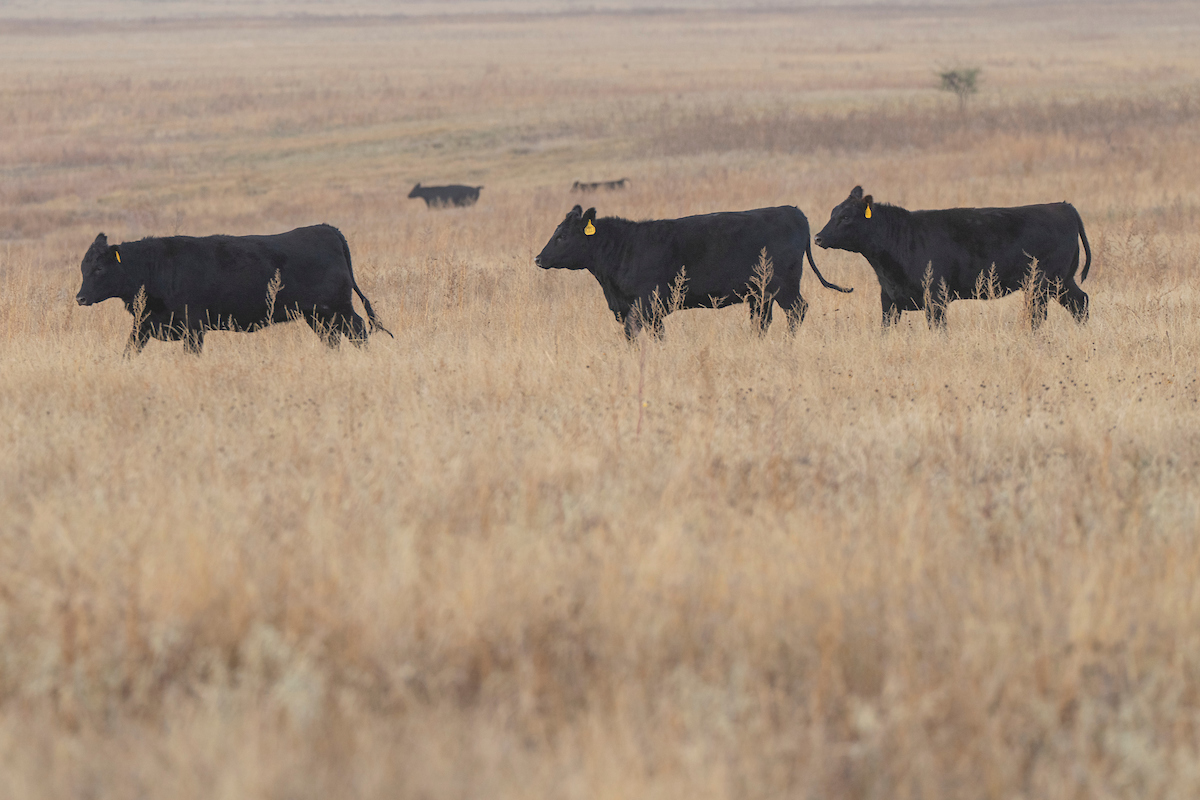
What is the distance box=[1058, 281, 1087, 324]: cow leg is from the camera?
9.11 m

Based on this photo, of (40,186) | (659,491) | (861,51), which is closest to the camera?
(659,491)

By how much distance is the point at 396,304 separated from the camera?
38.0 feet

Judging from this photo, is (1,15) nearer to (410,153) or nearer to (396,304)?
(410,153)

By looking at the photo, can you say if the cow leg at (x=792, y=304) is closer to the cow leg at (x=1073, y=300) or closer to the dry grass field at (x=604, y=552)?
the dry grass field at (x=604, y=552)

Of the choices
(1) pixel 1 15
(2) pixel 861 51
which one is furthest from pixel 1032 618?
(1) pixel 1 15

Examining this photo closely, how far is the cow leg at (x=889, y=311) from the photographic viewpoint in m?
9.03

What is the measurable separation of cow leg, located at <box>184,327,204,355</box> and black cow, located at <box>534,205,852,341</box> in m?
2.80

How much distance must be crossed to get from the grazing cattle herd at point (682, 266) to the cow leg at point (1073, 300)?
0.01 m

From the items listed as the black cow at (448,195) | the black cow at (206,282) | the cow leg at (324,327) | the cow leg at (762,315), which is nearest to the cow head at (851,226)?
the cow leg at (762,315)

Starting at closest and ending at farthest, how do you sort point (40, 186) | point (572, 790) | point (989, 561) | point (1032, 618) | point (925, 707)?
1. point (572, 790)
2. point (925, 707)
3. point (1032, 618)
4. point (989, 561)
5. point (40, 186)

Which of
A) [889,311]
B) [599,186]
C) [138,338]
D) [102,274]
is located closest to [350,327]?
[138,338]

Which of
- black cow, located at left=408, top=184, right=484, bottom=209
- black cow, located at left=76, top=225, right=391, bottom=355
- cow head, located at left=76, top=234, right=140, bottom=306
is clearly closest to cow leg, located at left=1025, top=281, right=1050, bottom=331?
black cow, located at left=76, top=225, right=391, bottom=355

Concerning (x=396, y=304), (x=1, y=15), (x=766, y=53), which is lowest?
(x=396, y=304)

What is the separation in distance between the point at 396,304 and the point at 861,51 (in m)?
81.0
